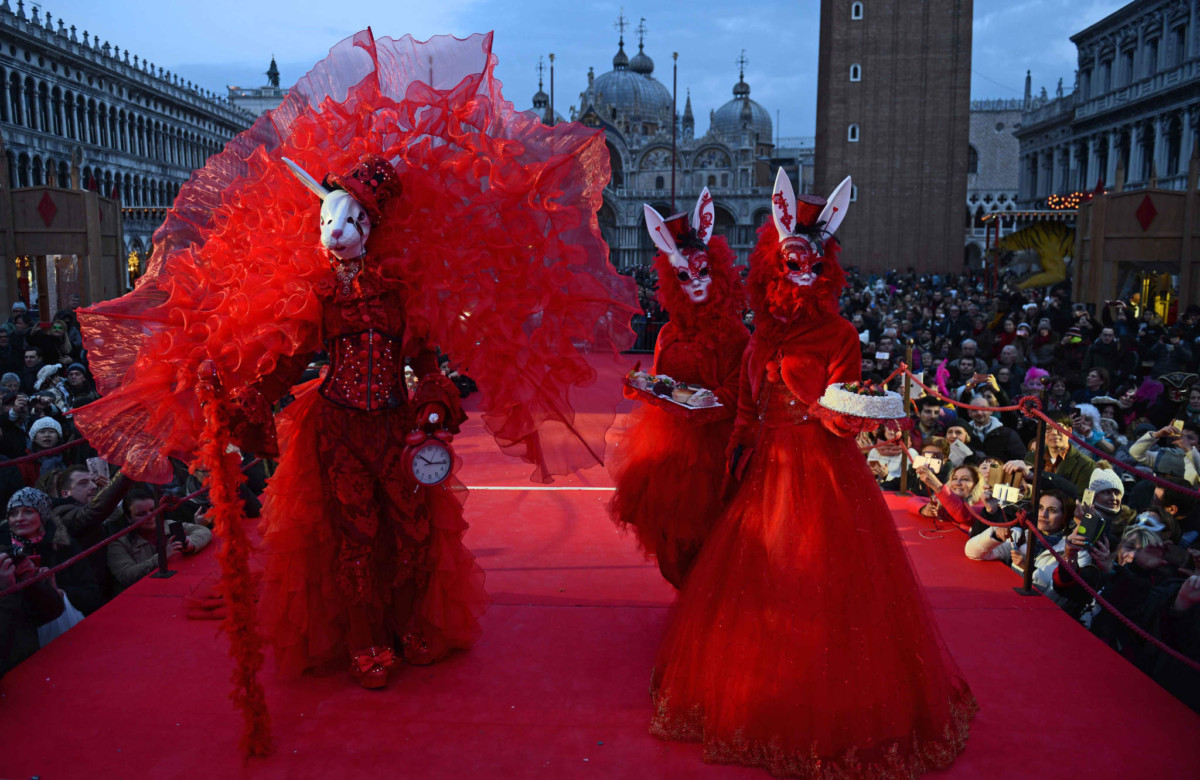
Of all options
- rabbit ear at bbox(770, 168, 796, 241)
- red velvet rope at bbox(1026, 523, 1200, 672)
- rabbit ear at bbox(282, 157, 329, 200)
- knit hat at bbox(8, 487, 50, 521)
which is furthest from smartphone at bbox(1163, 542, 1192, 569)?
knit hat at bbox(8, 487, 50, 521)

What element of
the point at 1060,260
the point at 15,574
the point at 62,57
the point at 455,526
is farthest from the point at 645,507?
the point at 62,57

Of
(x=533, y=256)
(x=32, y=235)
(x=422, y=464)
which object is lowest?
(x=422, y=464)

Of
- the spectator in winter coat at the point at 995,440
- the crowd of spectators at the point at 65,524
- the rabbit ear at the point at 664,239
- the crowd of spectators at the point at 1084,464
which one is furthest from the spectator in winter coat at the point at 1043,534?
the crowd of spectators at the point at 65,524

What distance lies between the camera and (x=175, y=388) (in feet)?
10.1

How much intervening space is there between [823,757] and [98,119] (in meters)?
43.6

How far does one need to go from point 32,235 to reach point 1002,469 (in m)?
15.6

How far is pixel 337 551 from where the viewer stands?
11.7 feet

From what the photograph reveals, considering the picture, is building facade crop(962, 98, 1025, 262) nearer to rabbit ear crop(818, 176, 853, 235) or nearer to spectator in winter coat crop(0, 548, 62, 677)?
rabbit ear crop(818, 176, 853, 235)

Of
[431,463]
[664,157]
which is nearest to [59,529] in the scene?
[431,463]

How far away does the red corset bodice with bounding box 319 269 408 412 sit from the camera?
11.1 ft

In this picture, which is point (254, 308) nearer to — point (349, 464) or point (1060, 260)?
point (349, 464)

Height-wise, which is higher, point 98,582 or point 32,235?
point 32,235

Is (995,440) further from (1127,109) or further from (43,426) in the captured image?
(1127,109)

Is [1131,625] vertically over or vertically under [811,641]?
under
